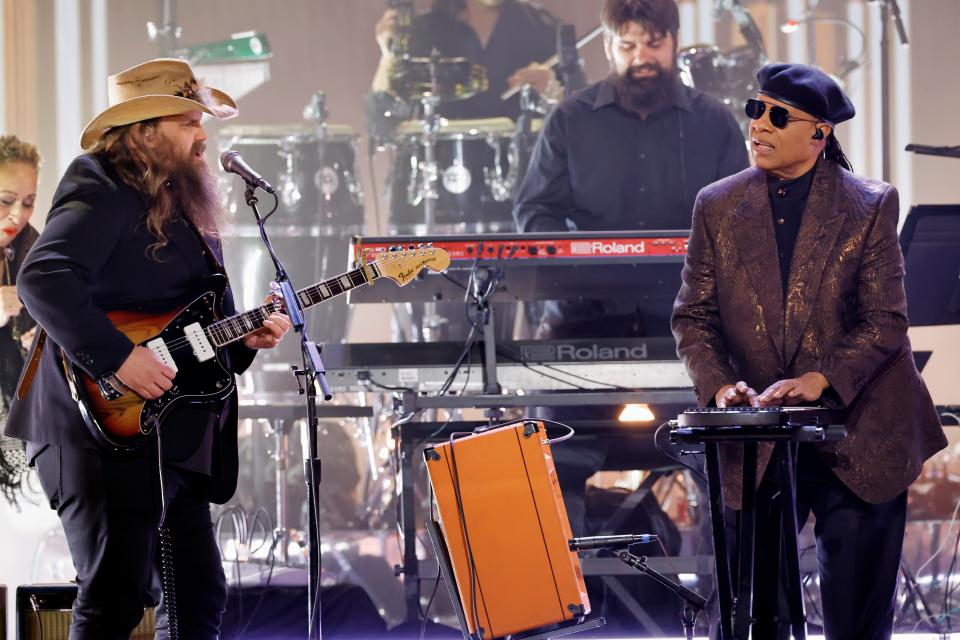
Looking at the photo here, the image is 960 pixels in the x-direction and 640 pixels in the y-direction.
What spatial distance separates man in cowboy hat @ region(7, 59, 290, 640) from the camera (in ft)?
10.1

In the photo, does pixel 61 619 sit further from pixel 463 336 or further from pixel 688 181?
pixel 688 181

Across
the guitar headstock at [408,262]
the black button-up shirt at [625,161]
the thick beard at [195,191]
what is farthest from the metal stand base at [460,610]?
the black button-up shirt at [625,161]

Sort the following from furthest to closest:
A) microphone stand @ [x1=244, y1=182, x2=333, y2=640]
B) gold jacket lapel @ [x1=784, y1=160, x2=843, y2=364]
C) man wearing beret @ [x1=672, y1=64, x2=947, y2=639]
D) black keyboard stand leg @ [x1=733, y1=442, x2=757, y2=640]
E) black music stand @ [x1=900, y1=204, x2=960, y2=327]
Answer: black music stand @ [x1=900, y1=204, x2=960, y2=327] < microphone stand @ [x1=244, y1=182, x2=333, y2=640] < gold jacket lapel @ [x1=784, y1=160, x2=843, y2=364] < man wearing beret @ [x1=672, y1=64, x2=947, y2=639] < black keyboard stand leg @ [x1=733, y1=442, x2=757, y2=640]

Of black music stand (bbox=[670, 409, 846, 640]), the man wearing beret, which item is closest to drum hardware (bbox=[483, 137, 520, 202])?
the man wearing beret

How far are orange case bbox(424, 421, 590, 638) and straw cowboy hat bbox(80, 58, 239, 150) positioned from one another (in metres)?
1.41

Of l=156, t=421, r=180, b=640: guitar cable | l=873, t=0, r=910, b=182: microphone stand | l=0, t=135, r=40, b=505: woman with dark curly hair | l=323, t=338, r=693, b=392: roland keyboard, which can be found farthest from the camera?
l=873, t=0, r=910, b=182: microphone stand

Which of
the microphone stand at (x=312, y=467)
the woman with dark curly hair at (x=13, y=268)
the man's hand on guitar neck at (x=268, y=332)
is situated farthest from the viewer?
the woman with dark curly hair at (x=13, y=268)

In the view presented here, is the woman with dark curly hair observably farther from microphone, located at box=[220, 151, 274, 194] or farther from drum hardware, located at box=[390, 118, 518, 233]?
microphone, located at box=[220, 151, 274, 194]

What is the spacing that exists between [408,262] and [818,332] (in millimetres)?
1531

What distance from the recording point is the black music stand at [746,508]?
8.27ft

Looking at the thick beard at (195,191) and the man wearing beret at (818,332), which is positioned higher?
the thick beard at (195,191)

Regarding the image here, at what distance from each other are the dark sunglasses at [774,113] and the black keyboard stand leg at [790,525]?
0.94 meters

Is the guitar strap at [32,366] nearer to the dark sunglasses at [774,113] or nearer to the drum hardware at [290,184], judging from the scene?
the dark sunglasses at [774,113]

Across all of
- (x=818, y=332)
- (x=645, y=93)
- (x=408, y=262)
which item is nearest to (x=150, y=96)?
(x=408, y=262)
